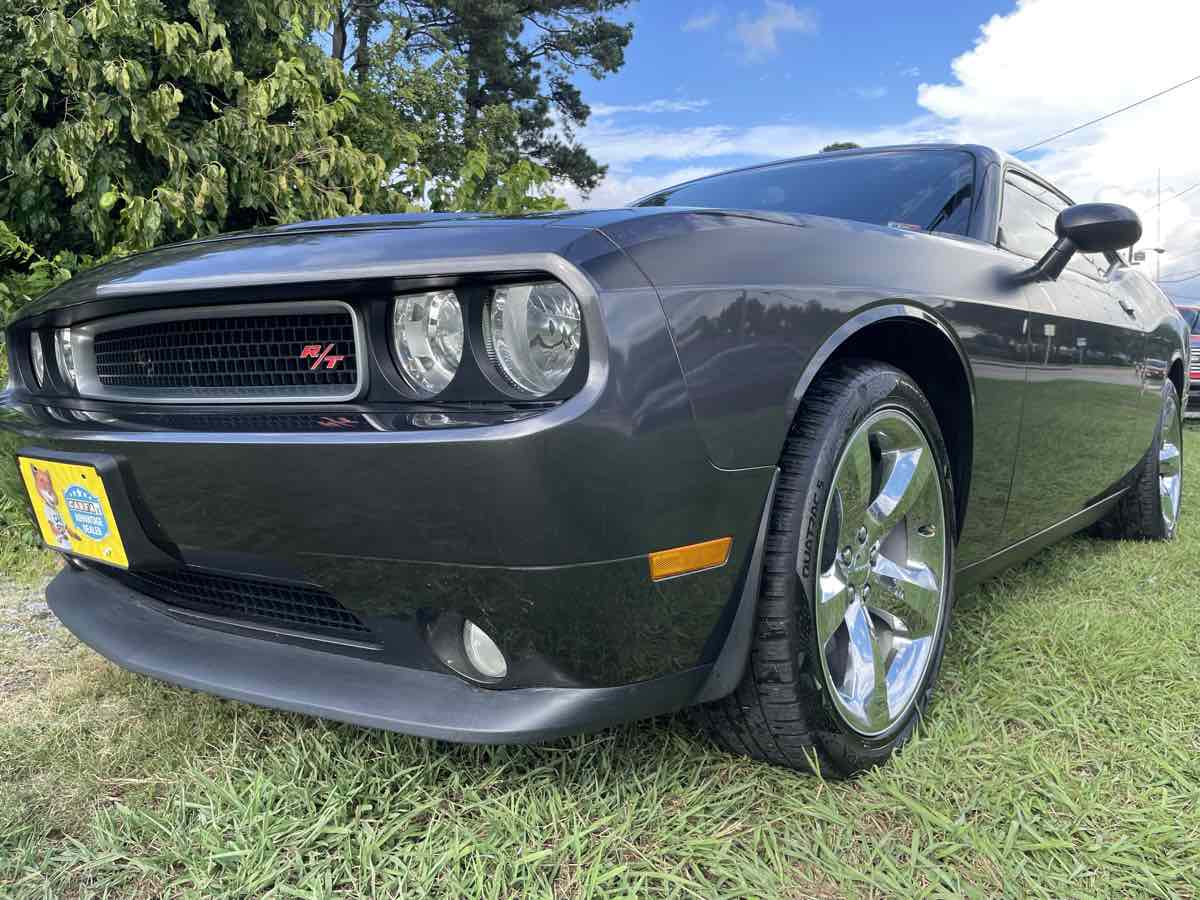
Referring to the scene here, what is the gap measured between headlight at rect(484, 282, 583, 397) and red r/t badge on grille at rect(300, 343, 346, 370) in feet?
0.89

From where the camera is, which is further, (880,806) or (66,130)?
(66,130)

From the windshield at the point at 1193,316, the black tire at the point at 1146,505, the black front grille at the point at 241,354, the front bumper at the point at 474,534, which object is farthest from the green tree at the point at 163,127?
the windshield at the point at 1193,316

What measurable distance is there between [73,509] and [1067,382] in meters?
2.26

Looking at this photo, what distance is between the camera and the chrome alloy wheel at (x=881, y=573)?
5.10 feet

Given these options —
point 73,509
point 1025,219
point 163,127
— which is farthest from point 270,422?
point 163,127

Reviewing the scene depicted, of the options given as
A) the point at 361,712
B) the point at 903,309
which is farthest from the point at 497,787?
the point at 903,309

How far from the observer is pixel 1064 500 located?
2.44 meters

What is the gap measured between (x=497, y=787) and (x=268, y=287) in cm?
91

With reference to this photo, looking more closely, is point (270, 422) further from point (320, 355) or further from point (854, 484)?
point (854, 484)

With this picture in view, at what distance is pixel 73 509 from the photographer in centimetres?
160

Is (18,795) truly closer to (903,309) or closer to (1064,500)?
(903,309)

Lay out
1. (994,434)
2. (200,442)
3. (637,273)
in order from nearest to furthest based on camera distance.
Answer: (637,273)
(200,442)
(994,434)

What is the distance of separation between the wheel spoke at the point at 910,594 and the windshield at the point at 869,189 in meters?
0.86

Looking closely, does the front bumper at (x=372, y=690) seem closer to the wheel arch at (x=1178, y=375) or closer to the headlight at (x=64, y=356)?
the headlight at (x=64, y=356)
